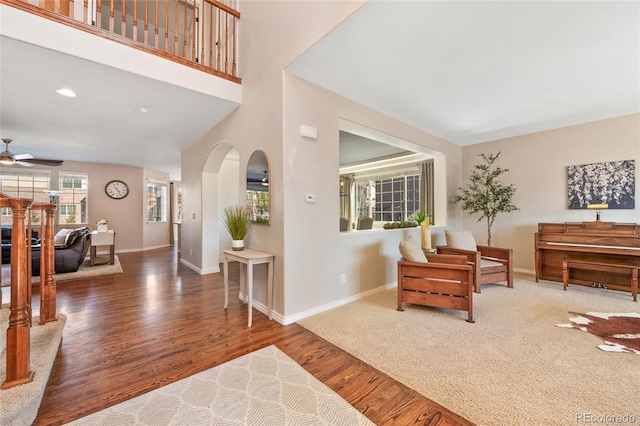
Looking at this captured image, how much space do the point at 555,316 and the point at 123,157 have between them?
8699 mm

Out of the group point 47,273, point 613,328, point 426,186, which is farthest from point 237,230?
point 426,186

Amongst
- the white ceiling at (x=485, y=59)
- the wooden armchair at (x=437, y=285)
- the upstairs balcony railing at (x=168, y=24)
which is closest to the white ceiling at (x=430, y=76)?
the white ceiling at (x=485, y=59)

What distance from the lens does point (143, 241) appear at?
26.3ft

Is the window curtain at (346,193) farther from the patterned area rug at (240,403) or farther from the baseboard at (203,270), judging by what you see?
the patterned area rug at (240,403)

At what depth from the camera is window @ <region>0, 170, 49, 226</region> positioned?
6414 mm

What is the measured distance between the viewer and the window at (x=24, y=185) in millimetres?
6414

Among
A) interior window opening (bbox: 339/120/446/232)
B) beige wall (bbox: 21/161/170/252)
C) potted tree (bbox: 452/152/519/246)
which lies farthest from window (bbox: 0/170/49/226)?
potted tree (bbox: 452/152/519/246)

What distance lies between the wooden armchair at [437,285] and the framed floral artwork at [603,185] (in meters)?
2.98

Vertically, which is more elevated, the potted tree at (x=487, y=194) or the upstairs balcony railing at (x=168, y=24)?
the upstairs balcony railing at (x=168, y=24)

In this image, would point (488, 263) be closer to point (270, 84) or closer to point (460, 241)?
point (460, 241)

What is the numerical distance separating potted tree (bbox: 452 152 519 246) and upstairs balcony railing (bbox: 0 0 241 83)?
4.53 m

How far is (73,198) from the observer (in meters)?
7.14

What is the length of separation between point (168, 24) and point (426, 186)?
19.2 feet

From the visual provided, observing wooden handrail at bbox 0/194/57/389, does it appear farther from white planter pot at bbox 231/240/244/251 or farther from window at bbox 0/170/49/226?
window at bbox 0/170/49/226
